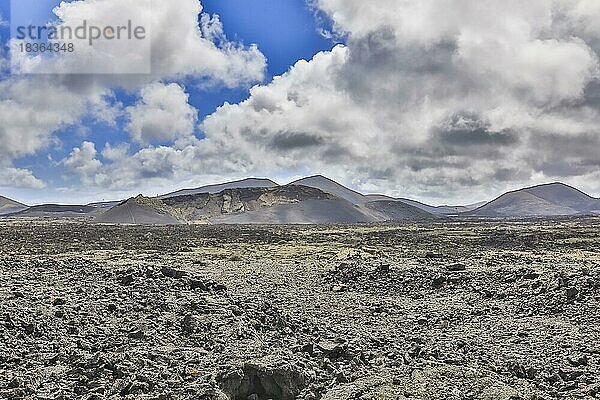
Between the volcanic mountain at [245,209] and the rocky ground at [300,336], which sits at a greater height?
the volcanic mountain at [245,209]

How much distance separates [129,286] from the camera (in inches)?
645

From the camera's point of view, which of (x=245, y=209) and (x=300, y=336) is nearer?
(x=300, y=336)

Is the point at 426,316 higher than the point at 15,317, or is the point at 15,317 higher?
the point at 15,317

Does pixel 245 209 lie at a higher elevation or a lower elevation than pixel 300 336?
higher

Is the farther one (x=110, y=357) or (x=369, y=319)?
(x=369, y=319)

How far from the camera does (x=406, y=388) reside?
838 centimetres

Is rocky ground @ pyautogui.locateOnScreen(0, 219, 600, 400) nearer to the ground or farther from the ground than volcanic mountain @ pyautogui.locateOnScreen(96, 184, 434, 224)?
nearer to the ground

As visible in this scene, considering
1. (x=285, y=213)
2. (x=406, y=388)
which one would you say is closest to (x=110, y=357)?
(x=406, y=388)

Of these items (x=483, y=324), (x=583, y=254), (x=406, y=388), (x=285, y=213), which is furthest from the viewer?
(x=285, y=213)

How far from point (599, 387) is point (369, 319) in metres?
7.61

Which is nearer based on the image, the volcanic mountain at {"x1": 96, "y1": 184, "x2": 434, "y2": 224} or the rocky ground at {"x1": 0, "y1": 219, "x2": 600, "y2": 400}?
the rocky ground at {"x1": 0, "y1": 219, "x2": 600, "y2": 400}

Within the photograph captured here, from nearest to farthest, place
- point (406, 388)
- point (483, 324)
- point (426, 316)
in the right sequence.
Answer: point (406, 388) < point (483, 324) < point (426, 316)

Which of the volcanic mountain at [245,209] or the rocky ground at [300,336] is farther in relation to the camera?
the volcanic mountain at [245,209]

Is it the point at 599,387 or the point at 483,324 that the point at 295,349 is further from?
the point at 483,324
